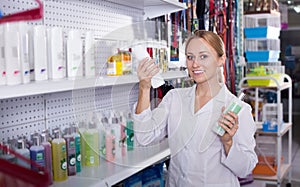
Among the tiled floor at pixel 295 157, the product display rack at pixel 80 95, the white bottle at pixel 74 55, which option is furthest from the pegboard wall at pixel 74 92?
the tiled floor at pixel 295 157

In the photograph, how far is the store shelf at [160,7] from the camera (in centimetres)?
248

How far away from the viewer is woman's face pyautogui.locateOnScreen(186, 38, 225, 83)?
6.10 ft

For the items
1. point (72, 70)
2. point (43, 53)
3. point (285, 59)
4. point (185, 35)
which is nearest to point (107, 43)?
point (185, 35)

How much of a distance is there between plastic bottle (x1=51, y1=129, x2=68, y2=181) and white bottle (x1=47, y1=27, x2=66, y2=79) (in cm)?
36

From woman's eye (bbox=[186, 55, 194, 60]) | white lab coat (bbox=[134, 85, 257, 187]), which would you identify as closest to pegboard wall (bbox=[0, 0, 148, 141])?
woman's eye (bbox=[186, 55, 194, 60])

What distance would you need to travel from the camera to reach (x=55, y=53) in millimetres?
1581

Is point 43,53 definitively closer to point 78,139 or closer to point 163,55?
point 78,139

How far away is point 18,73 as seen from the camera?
4.39ft

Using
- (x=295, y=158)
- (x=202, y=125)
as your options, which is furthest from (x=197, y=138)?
(x=295, y=158)

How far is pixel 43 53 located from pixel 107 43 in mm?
790

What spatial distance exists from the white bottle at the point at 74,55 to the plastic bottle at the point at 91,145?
1.24ft

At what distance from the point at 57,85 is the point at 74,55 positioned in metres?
0.25

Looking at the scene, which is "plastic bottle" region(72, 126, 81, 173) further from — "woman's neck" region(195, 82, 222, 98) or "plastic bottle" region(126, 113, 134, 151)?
"woman's neck" region(195, 82, 222, 98)

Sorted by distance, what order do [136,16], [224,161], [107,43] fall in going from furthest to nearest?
[136,16]
[107,43]
[224,161]
